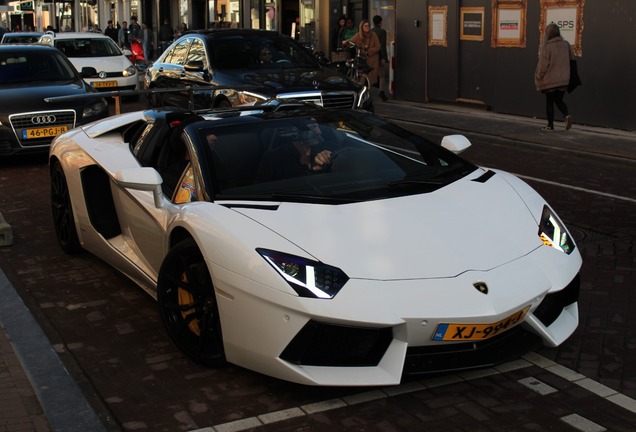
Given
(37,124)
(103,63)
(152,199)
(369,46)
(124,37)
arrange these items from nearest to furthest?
(152,199) → (37,124) → (369,46) → (103,63) → (124,37)

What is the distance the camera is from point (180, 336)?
5117 mm

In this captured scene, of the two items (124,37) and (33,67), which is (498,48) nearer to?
(33,67)

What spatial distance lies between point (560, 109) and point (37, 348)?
11311 millimetres

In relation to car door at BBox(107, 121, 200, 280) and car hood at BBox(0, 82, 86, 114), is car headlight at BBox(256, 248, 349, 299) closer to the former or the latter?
car door at BBox(107, 121, 200, 280)

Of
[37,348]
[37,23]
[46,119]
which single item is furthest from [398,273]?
[37,23]

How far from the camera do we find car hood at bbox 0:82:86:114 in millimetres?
12062

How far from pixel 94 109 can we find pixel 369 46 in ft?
29.2

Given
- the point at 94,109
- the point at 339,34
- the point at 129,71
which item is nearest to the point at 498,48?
the point at 339,34

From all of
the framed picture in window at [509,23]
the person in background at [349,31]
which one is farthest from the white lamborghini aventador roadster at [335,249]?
the person in background at [349,31]

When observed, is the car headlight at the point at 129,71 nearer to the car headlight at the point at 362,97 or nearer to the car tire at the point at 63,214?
the car headlight at the point at 362,97

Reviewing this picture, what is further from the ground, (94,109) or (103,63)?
(103,63)

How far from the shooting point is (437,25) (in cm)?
1948

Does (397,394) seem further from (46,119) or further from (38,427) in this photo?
(46,119)

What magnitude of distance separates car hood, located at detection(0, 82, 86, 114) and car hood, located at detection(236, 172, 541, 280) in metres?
8.02
